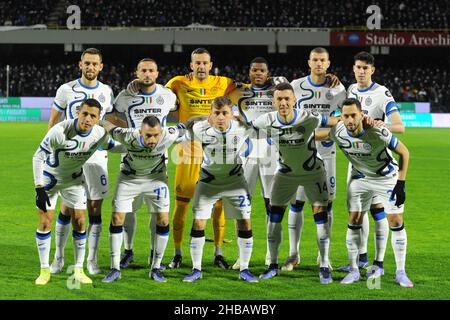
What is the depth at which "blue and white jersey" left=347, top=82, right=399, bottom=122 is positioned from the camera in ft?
26.1

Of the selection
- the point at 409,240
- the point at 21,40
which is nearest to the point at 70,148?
the point at 409,240

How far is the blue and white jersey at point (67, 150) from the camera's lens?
721cm

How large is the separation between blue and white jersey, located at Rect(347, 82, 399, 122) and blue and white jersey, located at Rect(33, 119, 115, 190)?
2686mm

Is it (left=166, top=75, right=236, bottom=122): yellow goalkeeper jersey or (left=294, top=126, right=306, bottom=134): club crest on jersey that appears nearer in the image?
(left=294, top=126, right=306, bottom=134): club crest on jersey

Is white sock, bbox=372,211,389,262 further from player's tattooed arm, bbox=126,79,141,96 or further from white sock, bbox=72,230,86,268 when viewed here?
white sock, bbox=72,230,86,268

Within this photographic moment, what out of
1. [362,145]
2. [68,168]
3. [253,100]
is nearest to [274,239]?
[362,145]

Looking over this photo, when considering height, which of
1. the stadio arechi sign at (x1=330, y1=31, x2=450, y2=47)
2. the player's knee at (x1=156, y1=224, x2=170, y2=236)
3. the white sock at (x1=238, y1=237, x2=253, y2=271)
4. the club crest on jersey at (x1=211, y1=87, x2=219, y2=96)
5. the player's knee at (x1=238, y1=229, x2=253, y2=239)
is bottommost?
the white sock at (x1=238, y1=237, x2=253, y2=271)

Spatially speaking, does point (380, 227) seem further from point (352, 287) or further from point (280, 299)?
point (280, 299)

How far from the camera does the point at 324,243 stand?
754cm

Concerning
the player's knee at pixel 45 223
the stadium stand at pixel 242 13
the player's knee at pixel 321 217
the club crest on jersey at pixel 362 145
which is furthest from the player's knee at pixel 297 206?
the stadium stand at pixel 242 13

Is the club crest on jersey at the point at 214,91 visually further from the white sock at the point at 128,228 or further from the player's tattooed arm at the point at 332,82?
the white sock at the point at 128,228

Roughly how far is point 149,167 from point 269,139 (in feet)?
4.49

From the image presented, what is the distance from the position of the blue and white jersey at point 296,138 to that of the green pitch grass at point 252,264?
1.13 metres

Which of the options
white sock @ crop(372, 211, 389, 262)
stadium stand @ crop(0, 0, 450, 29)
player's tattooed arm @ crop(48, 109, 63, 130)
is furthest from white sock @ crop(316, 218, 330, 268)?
stadium stand @ crop(0, 0, 450, 29)
